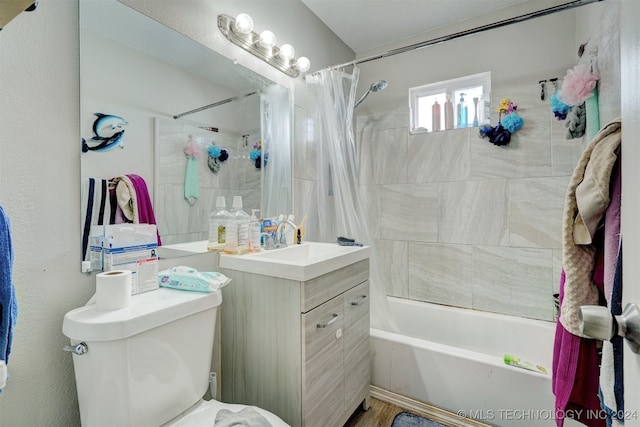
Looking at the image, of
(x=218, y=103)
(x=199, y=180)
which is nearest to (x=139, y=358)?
(x=199, y=180)

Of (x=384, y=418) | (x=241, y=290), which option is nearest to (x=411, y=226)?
(x=384, y=418)

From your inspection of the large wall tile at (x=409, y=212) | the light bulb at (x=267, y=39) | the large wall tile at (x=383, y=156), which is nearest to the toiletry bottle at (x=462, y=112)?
the large wall tile at (x=383, y=156)

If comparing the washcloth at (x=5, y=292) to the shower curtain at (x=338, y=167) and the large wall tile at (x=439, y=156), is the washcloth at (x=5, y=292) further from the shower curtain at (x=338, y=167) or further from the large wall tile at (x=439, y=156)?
the large wall tile at (x=439, y=156)

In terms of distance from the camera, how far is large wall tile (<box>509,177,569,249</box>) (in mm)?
2020

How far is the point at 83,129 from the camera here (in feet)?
3.38

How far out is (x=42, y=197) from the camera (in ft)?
3.07

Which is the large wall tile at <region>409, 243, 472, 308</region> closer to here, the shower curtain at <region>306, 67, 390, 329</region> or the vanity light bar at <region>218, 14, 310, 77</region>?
the shower curtain at <region>306, 67, 390, 329</region>

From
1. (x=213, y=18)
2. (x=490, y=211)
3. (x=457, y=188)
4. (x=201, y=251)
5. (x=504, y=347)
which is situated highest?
(x=213, y=18)

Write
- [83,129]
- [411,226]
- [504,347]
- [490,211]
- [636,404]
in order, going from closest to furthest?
[636,404] → [83,129] → [504,347] → [490,211] → [411,226]

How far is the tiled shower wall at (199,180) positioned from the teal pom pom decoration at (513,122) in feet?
5.67

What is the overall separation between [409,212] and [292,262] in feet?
5.09

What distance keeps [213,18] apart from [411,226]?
198 cm

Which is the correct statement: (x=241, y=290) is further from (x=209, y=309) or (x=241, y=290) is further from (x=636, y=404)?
(x=636, y=404)

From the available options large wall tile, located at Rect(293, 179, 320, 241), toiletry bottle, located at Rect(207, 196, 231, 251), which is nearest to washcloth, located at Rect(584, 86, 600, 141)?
large wall tile, located at Rect(293, 179, 320, 241)
